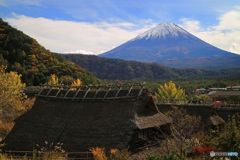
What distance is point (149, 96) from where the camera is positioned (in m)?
17.0

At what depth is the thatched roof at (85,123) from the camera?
14.8 metres

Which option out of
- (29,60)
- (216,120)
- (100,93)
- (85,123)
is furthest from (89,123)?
(29,60)

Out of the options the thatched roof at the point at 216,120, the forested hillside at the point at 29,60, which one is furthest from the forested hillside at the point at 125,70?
the thatched roof at the point at 216,120

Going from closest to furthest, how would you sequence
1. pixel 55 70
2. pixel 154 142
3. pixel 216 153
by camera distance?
pixel 216 153
pixel 154 142
pixel 55 70

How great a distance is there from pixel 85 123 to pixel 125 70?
6271 inches

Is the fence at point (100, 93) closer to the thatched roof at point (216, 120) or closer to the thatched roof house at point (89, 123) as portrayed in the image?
the thatched roof house at point (89, 123)

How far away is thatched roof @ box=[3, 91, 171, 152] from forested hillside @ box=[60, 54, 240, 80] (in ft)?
486

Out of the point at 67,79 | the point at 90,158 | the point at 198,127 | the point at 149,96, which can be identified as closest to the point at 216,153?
the point at 149,96

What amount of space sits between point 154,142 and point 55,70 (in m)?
56.7

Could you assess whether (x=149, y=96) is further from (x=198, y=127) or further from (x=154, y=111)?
(x=198, y=127)

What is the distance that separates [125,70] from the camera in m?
175

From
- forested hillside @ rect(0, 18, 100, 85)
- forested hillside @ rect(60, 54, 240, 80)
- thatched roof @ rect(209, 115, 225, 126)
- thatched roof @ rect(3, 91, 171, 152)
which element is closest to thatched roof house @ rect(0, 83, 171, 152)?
thatched roof @ rect(3, 91, 171, 152)

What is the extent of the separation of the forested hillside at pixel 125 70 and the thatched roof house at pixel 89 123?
148 m

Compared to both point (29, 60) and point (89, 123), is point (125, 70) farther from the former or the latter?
point (89, 123)
